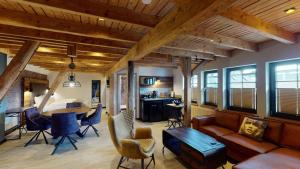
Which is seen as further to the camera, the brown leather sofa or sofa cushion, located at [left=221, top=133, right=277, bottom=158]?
sofa cushion, located at [left=221, top=133, right=277, bottom=158]

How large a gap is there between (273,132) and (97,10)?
3.58 meters

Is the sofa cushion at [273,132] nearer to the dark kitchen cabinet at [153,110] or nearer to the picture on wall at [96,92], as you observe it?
the dark kitchen cabinet at [153,110]

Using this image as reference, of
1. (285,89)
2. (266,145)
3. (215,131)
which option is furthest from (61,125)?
(285,89)

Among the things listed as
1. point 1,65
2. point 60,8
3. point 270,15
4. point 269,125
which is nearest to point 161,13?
point 60,8

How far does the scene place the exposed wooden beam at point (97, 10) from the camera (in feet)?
5.93

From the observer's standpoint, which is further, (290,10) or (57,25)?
(57,25)

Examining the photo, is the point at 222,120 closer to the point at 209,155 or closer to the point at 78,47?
the point at 209,155

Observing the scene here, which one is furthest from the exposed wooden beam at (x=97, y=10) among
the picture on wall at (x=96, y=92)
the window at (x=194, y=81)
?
the picture on wall at (x=96, y=92)

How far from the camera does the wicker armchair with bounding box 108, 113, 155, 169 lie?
2.45 m

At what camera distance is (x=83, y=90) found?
956 centimetres

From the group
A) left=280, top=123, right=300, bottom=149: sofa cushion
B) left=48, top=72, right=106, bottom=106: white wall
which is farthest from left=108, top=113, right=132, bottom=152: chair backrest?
left=48, top=72, right=106, bottom=106: white wall

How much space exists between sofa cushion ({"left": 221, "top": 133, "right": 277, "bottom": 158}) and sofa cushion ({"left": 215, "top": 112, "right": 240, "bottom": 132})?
1.43 feet

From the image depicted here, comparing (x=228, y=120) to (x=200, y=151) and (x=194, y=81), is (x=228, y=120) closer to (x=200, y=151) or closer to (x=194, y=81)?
(x=200, y=151)

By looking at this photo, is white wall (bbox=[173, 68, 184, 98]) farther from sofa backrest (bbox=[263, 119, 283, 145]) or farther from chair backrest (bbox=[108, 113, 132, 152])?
chair backrest (bbox=[108, 113, 132, 152])
